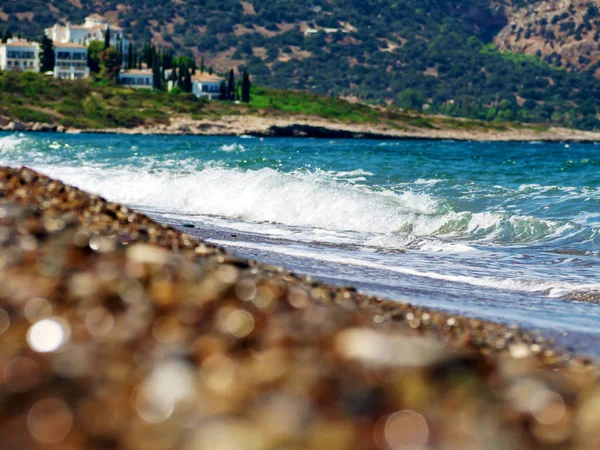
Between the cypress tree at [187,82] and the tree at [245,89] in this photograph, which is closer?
the cypress tree at [187,82]

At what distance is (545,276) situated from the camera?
41.6ft

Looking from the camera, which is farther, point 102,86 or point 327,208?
point 102,86

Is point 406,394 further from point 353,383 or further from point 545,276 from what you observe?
point 545,276

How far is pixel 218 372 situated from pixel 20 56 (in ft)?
477

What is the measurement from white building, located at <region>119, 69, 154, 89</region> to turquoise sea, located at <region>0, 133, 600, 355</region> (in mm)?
107623

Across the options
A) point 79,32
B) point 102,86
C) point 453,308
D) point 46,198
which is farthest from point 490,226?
point 79,32

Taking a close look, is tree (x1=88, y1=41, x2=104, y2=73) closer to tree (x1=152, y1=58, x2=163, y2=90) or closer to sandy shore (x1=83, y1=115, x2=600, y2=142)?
tree (x1=152, y1=58, x2=163, y2=90)

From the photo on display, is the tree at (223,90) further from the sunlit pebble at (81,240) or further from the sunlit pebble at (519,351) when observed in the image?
the sunlit pebble at (81,240)

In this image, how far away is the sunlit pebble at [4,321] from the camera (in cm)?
449

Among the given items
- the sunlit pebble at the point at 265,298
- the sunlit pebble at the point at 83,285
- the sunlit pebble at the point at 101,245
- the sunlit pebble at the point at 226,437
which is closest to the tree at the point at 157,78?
the sunlit pebble at the point at 101,245

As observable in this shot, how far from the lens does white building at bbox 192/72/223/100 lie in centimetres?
14125

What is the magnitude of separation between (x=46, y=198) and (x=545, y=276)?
6721 millimetres

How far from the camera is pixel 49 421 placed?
141 inches

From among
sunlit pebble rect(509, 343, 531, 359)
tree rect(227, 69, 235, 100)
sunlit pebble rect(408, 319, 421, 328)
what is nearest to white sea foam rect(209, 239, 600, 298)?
sunlit pebble rect(408, 319, 421, 328)
